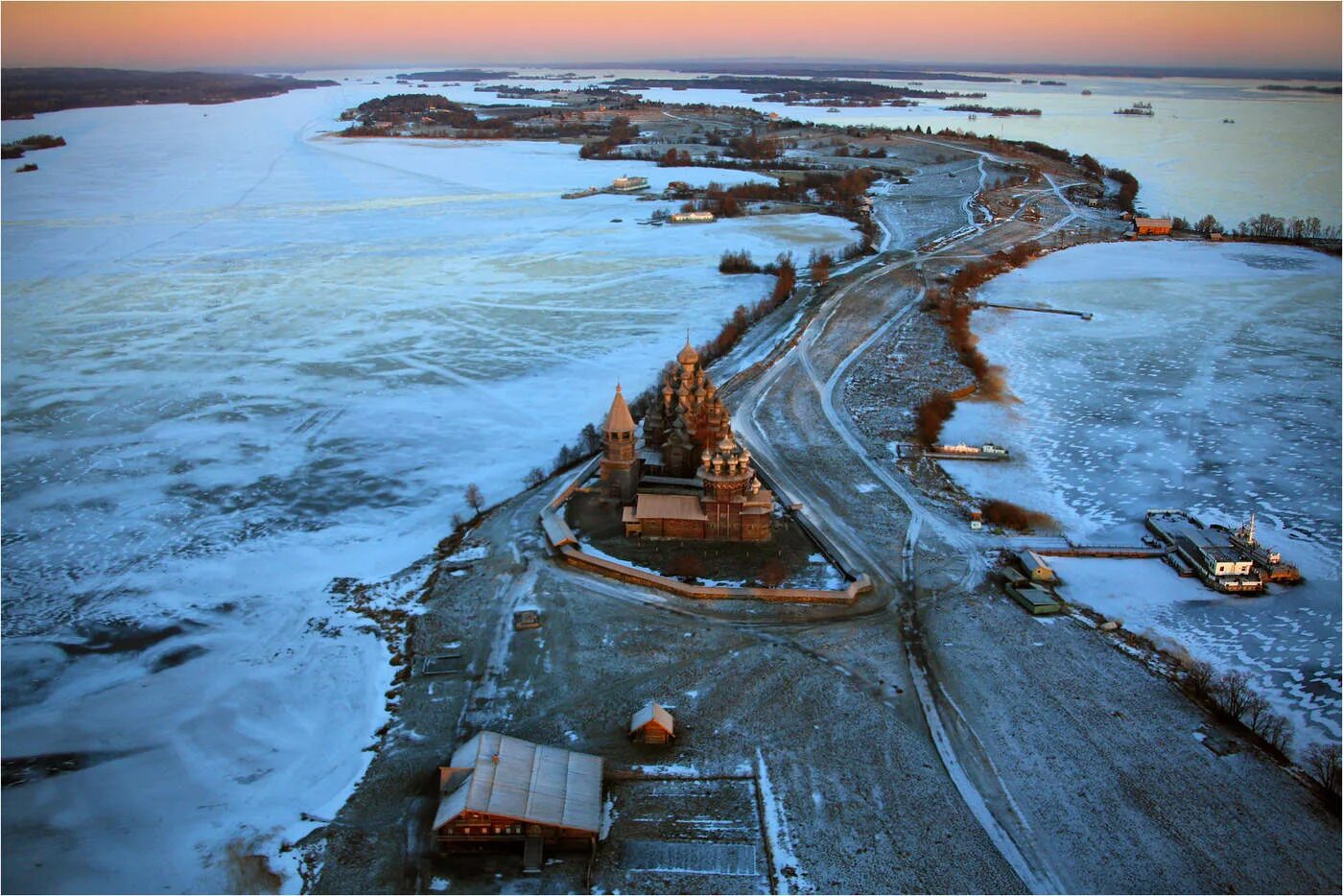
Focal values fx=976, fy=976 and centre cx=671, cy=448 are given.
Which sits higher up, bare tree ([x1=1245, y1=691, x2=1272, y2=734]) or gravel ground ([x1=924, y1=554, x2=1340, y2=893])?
bare tree ([x1=1245, y1=691, x2=1272, y2=734])

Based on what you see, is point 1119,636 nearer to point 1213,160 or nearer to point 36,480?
point 36,480

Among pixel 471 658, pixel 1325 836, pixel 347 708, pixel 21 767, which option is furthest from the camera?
pixel 471 658

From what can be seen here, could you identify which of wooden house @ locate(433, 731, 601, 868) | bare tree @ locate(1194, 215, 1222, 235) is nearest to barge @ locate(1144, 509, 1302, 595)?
wooden house @ locate(433, 731, 601, 868)

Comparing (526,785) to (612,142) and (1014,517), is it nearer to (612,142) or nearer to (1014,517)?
(1014,517)

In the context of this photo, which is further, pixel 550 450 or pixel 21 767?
pixel 550 450

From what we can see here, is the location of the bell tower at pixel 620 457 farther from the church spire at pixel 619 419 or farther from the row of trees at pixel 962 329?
the row of trees at pixel 962 329

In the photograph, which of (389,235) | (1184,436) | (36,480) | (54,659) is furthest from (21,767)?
(389,235)

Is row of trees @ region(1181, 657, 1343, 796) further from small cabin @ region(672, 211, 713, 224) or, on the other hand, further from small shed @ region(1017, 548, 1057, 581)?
small cabin @ region(672, 211, 713, 224)
